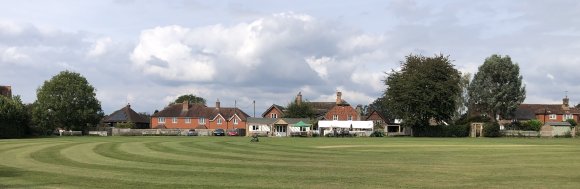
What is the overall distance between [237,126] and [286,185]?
99869mm

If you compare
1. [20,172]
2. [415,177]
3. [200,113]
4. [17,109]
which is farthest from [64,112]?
[415,177]

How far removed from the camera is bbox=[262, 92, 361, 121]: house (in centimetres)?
10888

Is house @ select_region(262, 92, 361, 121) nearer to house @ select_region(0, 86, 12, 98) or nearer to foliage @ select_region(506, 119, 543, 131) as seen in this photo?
foliage @ select_region(506, 119, 543, 131)

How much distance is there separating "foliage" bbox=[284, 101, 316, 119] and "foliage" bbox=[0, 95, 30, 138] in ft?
166

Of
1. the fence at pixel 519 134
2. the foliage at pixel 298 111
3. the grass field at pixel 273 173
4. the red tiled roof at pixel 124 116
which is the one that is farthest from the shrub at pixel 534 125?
the grass field at pixel 273 173

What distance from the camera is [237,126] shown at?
116 meters

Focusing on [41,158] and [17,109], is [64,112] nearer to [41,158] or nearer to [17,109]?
[17,109]

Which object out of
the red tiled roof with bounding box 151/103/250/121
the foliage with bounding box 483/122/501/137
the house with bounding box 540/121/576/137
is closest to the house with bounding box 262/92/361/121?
the red tiled roof with bounding box 151/103/250/121

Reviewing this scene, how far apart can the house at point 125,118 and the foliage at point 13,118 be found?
45467 millimetres

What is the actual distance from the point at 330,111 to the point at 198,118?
27.6 meters

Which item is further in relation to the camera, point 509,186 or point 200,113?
point 200,113

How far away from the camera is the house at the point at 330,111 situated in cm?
10888

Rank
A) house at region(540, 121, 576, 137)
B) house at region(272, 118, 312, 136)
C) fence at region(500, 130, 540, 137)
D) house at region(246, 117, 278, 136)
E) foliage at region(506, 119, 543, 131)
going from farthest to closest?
house at region(246, 117, 278, 136) → foliage at region(506, 119, 543, 131) → house at region(272, 118, 312, 136) → house at region(540, 121, 576, 137) → fence at region(500, 130, 540, 137)

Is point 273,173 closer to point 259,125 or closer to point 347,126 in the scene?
point 347,126
